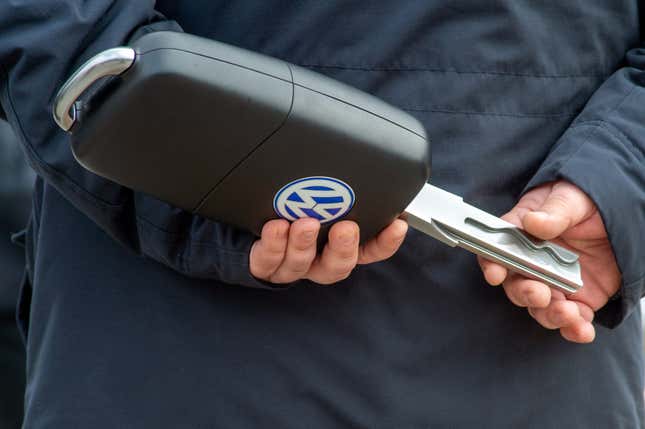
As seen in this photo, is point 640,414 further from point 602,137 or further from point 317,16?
point 317,16

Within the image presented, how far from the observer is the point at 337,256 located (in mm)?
818

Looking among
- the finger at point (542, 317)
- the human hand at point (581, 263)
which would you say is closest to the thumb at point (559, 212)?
the human hand at point (581, 263)

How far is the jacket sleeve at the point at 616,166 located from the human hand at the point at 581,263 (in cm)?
2

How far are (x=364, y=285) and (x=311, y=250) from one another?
14 cm

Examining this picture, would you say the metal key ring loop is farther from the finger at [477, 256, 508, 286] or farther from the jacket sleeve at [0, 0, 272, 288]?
the finger at [477, 256, 508, 286]

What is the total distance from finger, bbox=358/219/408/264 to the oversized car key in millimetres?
10

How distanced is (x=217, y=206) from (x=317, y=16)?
0.86ft

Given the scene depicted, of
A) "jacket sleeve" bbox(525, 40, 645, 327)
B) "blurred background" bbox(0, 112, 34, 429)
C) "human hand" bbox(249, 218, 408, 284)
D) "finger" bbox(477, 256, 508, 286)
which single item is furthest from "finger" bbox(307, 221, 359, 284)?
"blurred background" bbox(0, 112, 34, 429)

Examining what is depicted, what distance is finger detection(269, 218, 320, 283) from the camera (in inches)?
31.0

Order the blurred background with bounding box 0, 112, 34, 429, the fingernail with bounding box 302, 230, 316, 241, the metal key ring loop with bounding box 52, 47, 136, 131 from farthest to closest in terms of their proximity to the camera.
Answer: the blurred background with bounding box 0, 112, 34, 429 → the fingernail with bounding box 302, 230, 316, 241 → the metal key ring loop with bounding box 52, 47, 136, 131

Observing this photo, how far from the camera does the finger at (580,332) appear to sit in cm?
92

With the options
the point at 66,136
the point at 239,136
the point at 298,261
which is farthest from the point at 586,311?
the point at 66,136

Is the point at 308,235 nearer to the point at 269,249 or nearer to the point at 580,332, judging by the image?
the point at 269,249

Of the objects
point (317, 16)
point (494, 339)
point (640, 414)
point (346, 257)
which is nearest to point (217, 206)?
point (346, 257)
